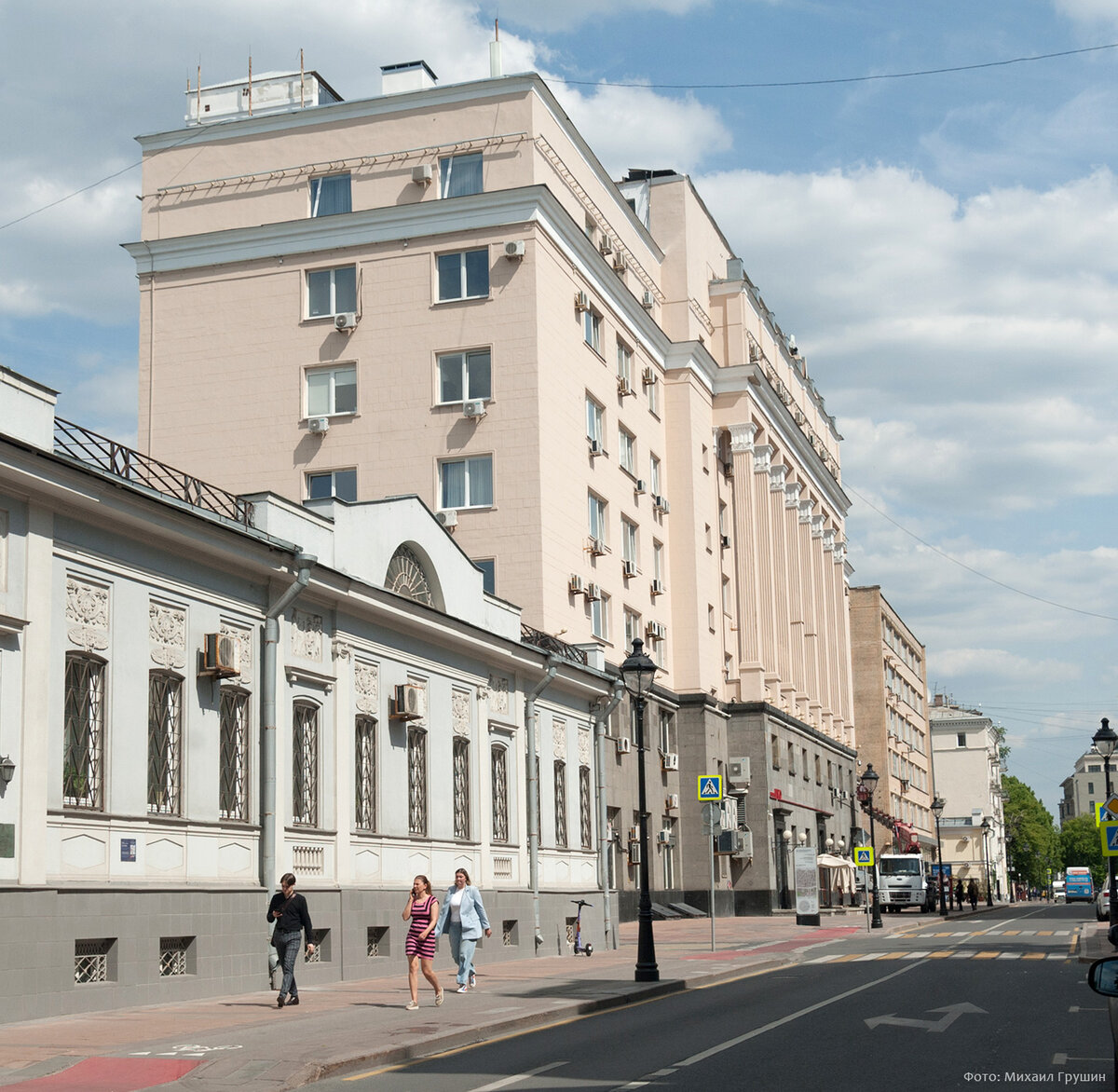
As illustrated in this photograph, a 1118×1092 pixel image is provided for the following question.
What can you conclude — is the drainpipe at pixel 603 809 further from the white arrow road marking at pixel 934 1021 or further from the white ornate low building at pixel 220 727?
the white arrow road marking at pixel 934 1021

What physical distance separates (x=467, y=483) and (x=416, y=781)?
15437 mm

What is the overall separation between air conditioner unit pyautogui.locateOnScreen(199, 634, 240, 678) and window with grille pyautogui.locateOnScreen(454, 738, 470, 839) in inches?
332

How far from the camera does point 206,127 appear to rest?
140ft

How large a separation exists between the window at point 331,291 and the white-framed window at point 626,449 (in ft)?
32.4

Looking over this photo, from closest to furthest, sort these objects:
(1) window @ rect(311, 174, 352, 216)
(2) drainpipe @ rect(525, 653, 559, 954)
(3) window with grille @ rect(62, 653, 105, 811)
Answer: (3) window with grille @ rect(62, 653, 105, 811) → (2) drainpipe @ rect(525, 653, 559, 954) → (1) window @ rect(311, 174, 352, 216)

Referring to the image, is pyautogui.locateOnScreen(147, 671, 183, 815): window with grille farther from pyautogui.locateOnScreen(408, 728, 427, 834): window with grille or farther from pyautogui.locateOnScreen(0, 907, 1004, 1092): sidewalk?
pyautogui.locateOnScreen(408, 728, 427, 834): window with grille

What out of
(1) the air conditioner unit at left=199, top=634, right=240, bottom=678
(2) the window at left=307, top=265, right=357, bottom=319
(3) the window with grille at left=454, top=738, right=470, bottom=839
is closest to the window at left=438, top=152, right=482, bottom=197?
(2) the window at left=307, top=265, right=357, bottom=319

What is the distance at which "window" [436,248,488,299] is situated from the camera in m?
40.7

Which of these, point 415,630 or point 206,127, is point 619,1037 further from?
point 206,127

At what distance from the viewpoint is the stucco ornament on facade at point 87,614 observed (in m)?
17.1

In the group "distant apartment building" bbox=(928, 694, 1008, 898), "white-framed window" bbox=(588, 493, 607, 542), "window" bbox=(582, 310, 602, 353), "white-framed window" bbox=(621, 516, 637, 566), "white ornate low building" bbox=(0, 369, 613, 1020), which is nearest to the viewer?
"white ornate low building" bbox=(0, 369, 613, 1020)

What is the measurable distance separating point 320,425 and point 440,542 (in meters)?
14.1

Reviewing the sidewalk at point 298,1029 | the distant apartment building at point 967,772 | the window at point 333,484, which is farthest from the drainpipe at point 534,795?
the distant apartment building at point 967,772

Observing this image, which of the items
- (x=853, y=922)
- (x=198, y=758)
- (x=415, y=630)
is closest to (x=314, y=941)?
(x=198, y=758)
